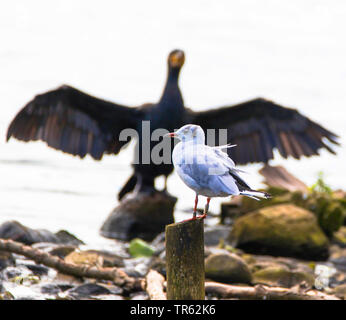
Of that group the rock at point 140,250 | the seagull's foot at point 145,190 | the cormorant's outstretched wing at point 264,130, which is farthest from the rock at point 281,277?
the seagull's foot at point 145,190

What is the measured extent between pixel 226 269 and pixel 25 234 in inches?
97.2

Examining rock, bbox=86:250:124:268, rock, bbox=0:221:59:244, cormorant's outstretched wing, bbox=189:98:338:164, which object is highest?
cormorant's outstretched wing, bbox=189:98:338:164

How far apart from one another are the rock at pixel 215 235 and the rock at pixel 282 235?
55 cm

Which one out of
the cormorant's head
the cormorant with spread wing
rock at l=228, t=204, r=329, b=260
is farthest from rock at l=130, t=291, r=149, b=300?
the cormorant's head

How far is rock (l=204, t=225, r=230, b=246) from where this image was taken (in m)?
10.2

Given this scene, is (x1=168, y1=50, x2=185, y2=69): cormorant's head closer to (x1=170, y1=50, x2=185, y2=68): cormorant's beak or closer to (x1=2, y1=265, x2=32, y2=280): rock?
(x1=170, y1=50, x2=185, y2=68): cormorant's beak

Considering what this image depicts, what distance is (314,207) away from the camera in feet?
35.3

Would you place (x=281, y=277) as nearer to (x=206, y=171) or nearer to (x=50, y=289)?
(x=50, y=289)

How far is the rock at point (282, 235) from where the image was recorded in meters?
9.49

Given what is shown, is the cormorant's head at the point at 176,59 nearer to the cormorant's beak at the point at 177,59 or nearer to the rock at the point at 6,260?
the cormorant's beak at the point at 177,59

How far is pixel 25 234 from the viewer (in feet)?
28.3

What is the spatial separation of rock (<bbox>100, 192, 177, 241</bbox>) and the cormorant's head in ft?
6.04
